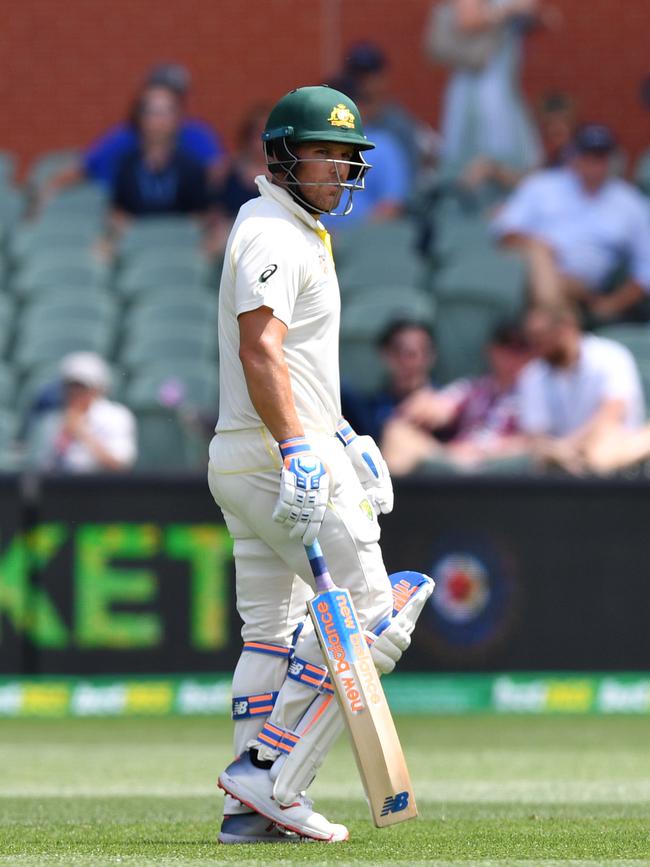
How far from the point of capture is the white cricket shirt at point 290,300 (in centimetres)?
467

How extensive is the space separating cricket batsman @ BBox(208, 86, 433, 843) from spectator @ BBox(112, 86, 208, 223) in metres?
7.31

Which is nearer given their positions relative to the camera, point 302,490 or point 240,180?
point 302,490

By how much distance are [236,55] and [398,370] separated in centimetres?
538

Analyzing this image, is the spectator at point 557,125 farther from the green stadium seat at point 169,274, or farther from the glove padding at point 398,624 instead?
the glove padding at point 398,624

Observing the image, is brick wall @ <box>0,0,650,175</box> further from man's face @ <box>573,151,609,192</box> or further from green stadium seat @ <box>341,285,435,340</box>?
green stadium seat @ <box>341,285,435,340</box>

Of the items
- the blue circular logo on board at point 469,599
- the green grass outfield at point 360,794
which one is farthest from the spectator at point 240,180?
the green grass outfield at point 360,794

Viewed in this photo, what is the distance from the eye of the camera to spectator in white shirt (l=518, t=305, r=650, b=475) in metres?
9.52

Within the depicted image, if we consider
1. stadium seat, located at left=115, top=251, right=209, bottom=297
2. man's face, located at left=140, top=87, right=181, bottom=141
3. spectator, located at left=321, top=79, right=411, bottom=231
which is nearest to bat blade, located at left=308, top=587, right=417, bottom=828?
stadium seat, located at left=115, top=251, right=209, bottom=297

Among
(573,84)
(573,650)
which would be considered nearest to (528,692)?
(573,650)

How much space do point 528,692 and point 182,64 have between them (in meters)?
6.93

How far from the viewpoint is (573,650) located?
30.7 feet

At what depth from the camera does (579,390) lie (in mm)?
9609

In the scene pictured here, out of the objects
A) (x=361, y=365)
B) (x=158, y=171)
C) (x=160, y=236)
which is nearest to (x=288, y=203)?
(x=361, y=365)

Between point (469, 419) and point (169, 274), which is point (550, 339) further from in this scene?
point (169, 274)
